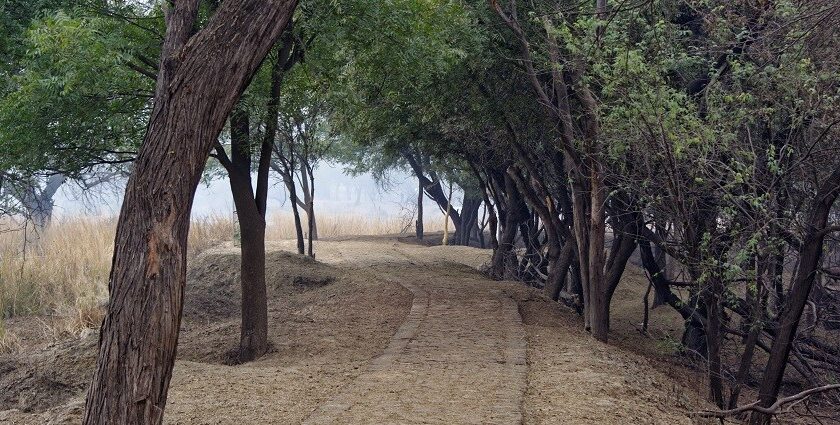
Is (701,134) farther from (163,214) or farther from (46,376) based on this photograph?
(46,376)

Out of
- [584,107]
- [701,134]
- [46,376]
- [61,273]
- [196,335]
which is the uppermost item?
[584,107]

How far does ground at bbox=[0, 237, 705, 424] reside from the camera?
7.58 metres

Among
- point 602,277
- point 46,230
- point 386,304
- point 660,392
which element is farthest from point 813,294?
point 46,230

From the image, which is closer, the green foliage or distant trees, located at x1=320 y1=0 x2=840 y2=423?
the green foliage

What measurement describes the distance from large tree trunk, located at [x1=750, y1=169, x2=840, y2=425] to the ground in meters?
0.78

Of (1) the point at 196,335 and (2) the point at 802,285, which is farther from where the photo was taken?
(1) the point at 196,335

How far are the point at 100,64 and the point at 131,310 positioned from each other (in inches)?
159

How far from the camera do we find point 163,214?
5781mm

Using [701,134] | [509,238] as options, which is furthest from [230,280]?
[701,134]

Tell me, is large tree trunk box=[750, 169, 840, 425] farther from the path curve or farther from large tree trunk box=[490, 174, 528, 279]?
large tree trunk box=[490, 174, 528, 279]

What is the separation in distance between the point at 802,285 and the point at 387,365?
4.43 m

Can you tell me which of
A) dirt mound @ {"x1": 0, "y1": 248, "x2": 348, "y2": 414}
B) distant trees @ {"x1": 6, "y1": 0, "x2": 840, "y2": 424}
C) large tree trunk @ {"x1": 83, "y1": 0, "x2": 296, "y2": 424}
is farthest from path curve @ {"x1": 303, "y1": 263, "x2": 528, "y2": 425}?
dirt mound @ {"x1": 0, "y1": 248, "x2": 348, "y2": 414}

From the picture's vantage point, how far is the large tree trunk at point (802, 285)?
381 inches

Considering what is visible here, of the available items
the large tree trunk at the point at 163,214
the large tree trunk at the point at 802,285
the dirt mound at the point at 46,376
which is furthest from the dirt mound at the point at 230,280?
the large tree trunk at the point at 163,214
